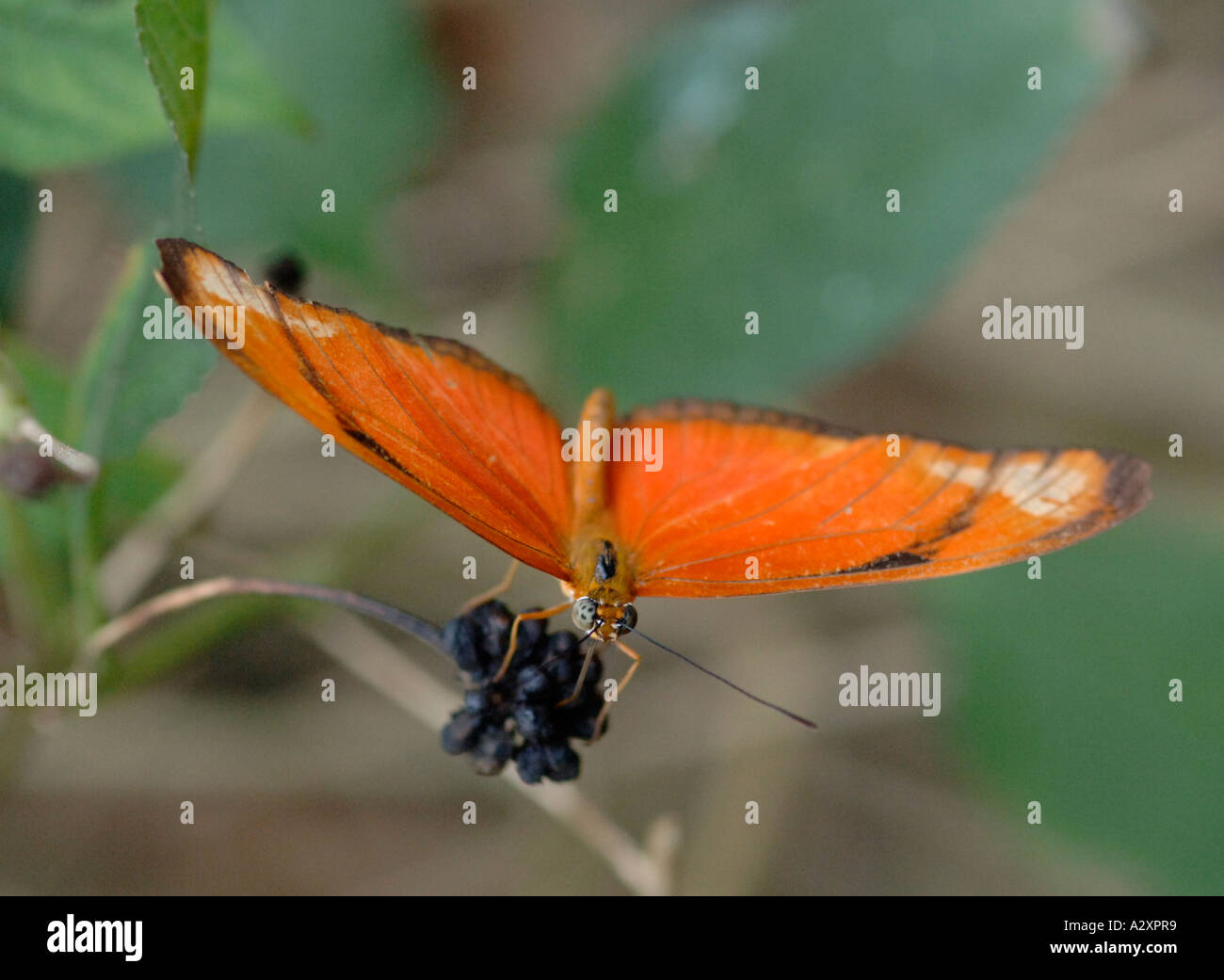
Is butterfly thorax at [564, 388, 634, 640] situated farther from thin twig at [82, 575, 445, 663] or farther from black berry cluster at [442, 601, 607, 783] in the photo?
thin twig at [82, 575, 445, 663]

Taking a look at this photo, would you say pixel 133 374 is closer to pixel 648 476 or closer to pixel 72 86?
pixel 72 86

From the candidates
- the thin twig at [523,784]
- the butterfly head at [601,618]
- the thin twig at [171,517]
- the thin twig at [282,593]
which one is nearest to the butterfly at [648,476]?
the butterfly head at [601,618]

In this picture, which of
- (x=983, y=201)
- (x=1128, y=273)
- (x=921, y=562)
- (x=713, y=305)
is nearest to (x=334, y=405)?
(x=921, y=562)

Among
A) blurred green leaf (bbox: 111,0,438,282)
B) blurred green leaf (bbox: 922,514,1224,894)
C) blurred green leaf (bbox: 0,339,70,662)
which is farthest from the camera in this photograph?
blurred green leaf (bbox: 111,0,438,282)

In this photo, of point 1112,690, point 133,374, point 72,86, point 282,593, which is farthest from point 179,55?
point 1112,690

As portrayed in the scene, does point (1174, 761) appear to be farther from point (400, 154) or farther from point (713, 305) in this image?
point (400, 154)

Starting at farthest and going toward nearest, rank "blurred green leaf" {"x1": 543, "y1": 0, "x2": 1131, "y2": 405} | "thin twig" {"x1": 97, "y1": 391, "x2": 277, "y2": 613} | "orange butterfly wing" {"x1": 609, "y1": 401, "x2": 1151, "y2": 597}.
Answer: "blurred green leaf" {"x1": 543, "y1": 0, "x2": 1131, "y2": 405} → "thin twig" {"x1": 97, "y1": 391, "x2": 277, "y2": 613} → "orange butterfly wing" {"x1": 609, "y1": 401, "x2": 1151, "y2": 597}

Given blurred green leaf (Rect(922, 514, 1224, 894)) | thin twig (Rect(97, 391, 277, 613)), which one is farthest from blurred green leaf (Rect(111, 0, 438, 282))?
blurred green leaf (Rect(922, 514, 1224, 894))
